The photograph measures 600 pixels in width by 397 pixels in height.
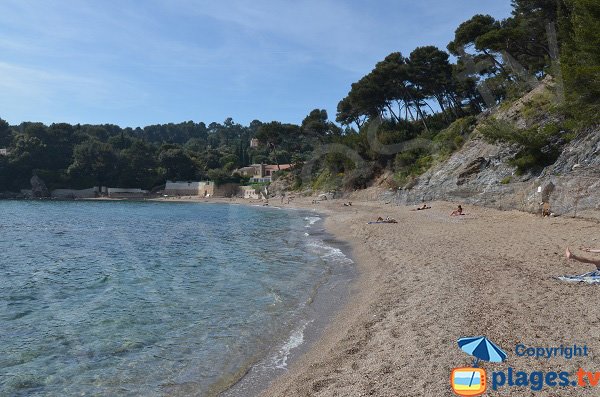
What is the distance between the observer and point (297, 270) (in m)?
14.5

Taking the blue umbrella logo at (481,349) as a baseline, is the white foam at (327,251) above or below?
below

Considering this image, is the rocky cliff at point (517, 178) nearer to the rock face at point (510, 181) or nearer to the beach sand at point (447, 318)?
the rock face at point (510, 181)

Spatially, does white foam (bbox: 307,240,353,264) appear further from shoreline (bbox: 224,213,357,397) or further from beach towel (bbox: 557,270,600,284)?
beach towel (bbox: 557,270,600,284)

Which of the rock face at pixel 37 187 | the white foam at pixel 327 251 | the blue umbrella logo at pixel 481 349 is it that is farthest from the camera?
the rock face at pixel 37 187

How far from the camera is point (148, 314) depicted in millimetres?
9961

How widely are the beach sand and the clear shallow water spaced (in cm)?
130

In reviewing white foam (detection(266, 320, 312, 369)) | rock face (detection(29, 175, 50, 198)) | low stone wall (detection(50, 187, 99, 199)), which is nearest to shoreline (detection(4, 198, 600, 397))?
white foam (detection(266, 320, 312, 369))

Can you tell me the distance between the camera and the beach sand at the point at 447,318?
5.20m

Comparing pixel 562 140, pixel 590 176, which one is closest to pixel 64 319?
pixel 590 176

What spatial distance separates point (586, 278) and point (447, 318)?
3.69 metres

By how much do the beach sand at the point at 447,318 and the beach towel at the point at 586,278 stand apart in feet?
0.81

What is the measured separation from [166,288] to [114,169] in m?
91.0

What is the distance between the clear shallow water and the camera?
6.84 metres

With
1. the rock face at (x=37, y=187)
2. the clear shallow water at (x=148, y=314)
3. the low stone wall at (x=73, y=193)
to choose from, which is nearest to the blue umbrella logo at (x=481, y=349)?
the clear shallow water at (x=148, y=314)
